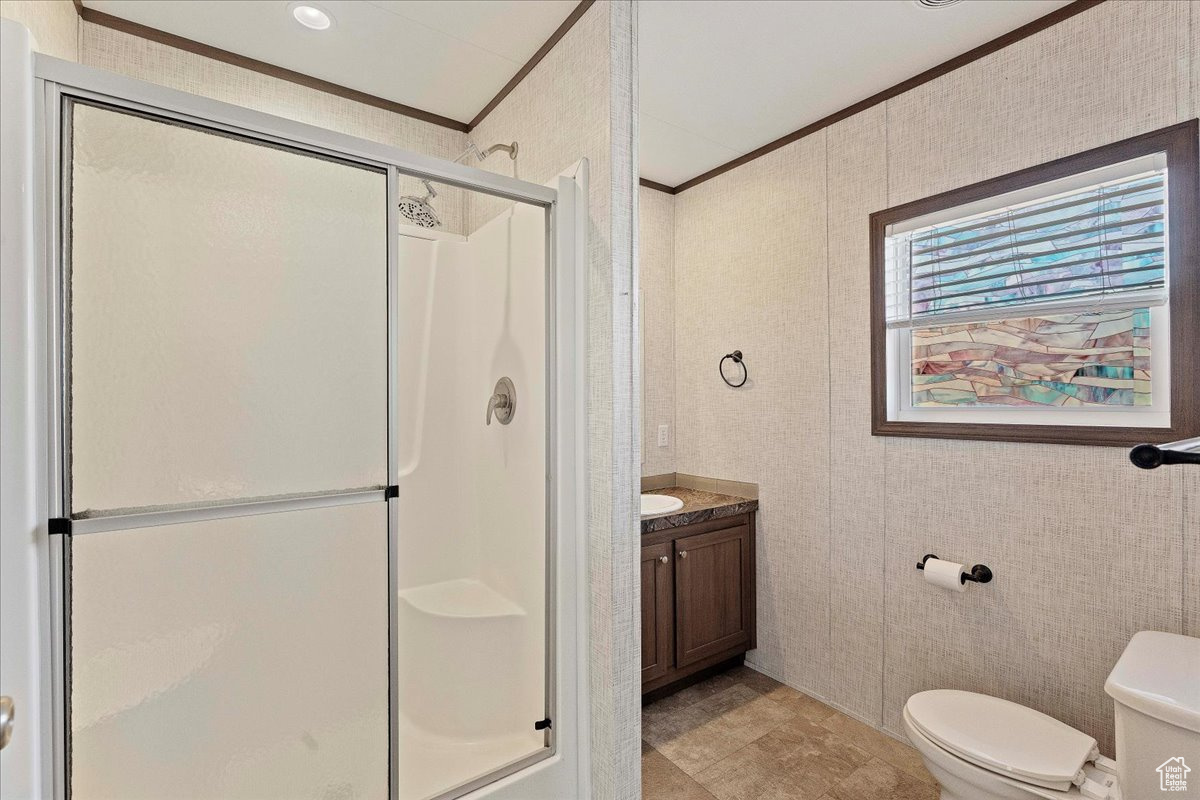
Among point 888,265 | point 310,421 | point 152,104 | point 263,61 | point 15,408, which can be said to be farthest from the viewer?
point 888,265

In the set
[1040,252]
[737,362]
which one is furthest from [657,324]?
[1040,252]

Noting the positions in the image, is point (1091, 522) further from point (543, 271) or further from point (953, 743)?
point (543, 271)

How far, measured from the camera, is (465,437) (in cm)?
233

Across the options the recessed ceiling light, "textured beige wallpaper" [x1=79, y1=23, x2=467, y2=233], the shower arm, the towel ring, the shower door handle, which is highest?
the recessed ceiling light

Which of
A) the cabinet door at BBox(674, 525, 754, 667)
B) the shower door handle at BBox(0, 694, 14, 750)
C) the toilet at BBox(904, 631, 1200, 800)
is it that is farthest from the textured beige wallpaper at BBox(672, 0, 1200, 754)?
the shower door handle at BBox(0, 694, 14, 750)

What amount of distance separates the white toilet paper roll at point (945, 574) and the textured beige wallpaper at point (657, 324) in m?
1.40

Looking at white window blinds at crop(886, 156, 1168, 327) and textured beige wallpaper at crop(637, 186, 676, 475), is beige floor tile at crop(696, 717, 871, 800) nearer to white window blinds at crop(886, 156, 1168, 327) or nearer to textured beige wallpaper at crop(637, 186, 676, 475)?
textured beige wallpaper at crop(637, 186, 676, 475)

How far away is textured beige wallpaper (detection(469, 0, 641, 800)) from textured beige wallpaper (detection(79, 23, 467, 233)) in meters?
0.68

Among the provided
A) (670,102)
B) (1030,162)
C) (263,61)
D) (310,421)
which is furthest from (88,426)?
(1030,162)

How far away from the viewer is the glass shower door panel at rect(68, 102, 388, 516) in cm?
110

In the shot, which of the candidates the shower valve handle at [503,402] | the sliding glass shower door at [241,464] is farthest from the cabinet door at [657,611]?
the shower valve handle at [503,402]

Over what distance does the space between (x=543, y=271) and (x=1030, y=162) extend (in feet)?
5.40

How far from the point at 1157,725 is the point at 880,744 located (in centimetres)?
118

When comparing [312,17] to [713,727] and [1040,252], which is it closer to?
[1040,252]
